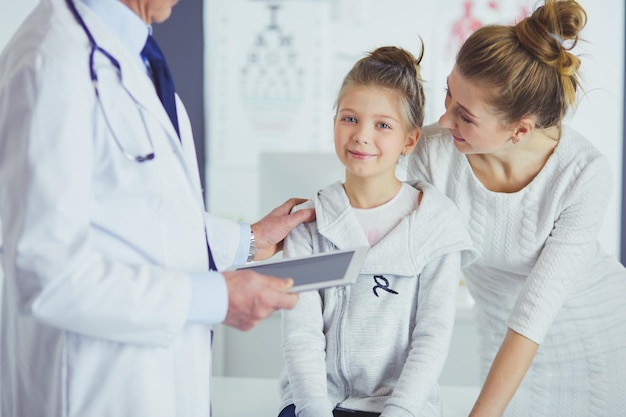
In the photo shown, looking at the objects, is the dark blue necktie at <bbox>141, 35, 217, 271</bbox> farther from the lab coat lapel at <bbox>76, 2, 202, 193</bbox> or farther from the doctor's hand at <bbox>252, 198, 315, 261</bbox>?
the doctor's hand at <bbox>252, 198, 315, 261</bbox>

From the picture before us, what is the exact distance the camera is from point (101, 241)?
→ 1.17 meters

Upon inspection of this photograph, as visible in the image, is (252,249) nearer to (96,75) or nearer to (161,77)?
(161,77)

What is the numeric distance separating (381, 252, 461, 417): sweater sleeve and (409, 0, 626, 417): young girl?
123mm

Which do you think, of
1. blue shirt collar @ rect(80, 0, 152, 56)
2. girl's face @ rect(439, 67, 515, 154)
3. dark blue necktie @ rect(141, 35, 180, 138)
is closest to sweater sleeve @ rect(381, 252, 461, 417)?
girl's face @ rect(439, 67, 515, 154)

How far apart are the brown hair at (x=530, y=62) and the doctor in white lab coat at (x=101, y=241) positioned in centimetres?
67

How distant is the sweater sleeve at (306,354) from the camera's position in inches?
58.6

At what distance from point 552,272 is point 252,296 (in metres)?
0.73

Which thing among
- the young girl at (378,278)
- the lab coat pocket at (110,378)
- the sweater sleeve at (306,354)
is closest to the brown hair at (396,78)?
the young girl at (378,278)

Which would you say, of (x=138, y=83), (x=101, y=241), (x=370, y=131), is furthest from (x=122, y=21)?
(x=370, y=131)

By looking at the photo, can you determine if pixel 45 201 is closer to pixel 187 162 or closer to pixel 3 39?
pixel 187 162

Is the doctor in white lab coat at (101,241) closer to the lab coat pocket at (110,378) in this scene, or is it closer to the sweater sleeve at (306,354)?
the lab coat pocket at (110,378)

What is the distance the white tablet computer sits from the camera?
A: 3.93ft

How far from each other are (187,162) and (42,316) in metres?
0.37

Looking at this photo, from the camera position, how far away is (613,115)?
15.3 feet
